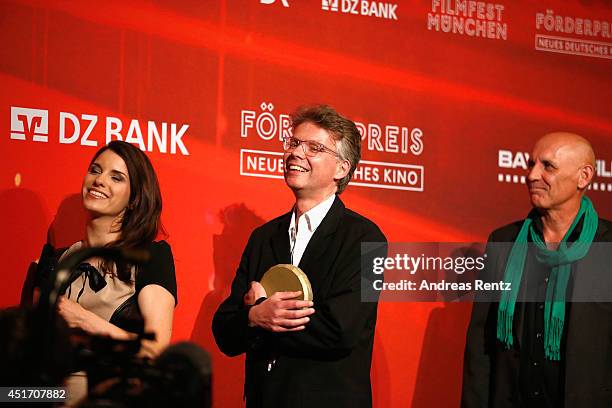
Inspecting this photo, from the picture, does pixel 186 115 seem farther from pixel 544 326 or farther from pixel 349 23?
pixel 544 326

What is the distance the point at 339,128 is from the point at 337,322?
863 millimetres

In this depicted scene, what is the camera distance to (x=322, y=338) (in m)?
3.21

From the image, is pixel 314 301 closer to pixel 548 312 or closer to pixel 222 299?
pixel 222 299

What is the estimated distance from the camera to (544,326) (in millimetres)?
3820

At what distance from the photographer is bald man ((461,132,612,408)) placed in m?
3.73

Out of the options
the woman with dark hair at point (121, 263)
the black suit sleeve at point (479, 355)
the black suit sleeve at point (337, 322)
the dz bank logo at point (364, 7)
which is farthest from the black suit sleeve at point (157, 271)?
the dz bank logo at point (364, 7)

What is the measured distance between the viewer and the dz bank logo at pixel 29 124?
3.82 meters

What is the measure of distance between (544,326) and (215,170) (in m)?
1.72

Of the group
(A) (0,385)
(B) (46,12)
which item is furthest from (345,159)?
(A) (0,385)

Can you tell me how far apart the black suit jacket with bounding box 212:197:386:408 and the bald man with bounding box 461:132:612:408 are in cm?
81

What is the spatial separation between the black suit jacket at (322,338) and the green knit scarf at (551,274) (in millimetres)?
828

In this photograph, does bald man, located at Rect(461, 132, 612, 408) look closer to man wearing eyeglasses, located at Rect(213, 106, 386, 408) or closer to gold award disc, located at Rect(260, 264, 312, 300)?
man wearing eyeglasses, located at Rect(213, 106, 386, 408)

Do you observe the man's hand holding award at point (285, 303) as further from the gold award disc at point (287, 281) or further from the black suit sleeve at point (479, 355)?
the black suit sleeve at point (479, 355)

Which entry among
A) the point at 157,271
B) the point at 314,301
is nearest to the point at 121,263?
the point at 157,271
